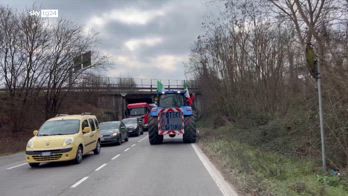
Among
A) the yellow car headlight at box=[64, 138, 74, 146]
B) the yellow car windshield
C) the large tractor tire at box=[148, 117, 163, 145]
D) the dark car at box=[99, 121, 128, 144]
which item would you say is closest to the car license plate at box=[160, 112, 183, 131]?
the large tractor tire at box=[148, 117, 163, 145]

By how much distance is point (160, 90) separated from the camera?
89.5ft

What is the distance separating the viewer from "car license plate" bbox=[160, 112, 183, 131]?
83.1 ft

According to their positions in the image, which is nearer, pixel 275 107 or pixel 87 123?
pixel 87 123

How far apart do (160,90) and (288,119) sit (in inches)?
360

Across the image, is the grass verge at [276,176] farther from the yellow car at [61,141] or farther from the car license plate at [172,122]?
the car license plate at [172,122]

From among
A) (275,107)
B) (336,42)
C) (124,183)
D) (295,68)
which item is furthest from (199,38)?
(124,183)

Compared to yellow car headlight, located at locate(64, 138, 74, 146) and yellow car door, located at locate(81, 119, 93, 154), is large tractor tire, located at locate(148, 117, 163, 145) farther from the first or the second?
yellow car headlight, located at locate(64, 138, 74, 146)

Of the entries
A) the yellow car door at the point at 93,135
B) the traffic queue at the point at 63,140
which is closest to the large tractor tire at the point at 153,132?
the traffic queue at the point at 63,140

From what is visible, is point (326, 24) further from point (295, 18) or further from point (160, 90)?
point (160, 90)

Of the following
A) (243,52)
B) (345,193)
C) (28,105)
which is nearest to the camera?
(345,193)

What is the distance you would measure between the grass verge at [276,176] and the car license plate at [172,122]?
7.47 metres

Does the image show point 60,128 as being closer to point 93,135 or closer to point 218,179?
point 93,135

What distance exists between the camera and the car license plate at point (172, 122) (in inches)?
998

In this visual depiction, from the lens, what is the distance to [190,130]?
84.1 ft
